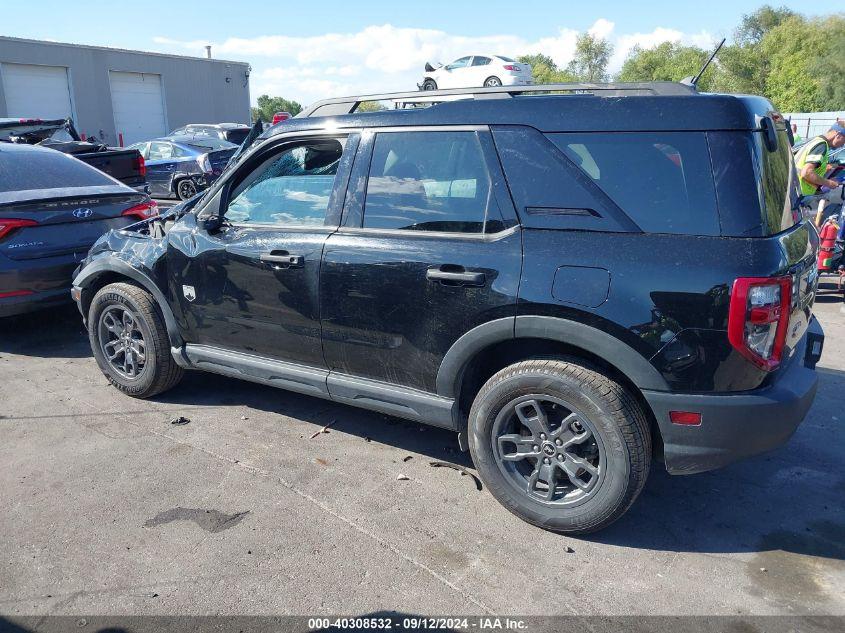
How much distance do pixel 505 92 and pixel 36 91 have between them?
31349 mm

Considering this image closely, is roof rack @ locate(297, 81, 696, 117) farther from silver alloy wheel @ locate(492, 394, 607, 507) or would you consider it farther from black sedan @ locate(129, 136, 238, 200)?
black sedan @ locate(129, 136, 238, 200)

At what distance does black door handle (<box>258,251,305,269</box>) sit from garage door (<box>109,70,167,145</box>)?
3183 centimetres

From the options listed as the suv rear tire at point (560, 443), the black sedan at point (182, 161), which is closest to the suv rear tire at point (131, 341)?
the suv rear tire at point (560, 443)

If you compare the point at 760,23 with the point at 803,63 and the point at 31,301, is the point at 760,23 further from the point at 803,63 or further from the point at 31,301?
the point at 31,301

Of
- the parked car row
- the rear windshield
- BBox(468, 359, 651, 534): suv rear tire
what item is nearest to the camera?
BBox(468, 359, 651, 534): suv rear tire

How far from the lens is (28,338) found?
239 inches

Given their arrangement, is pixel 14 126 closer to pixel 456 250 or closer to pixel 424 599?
pixel 456 250

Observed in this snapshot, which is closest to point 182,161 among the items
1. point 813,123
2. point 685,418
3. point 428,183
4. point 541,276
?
point 428,183

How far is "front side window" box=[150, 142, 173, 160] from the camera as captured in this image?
15930mm

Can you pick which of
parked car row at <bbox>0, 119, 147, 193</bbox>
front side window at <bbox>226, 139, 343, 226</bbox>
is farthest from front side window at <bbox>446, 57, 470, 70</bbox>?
front side window at <bbox>226, 139, 343, 226</bbox>

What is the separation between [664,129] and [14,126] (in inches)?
434

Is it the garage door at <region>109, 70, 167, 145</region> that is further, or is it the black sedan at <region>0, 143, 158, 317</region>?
the garage door at <region>109, 70, 167, 145</region>

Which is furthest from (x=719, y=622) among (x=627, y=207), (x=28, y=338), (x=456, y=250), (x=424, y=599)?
(x=28, y=338)

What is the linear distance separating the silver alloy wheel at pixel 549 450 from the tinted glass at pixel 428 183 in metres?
0.90
